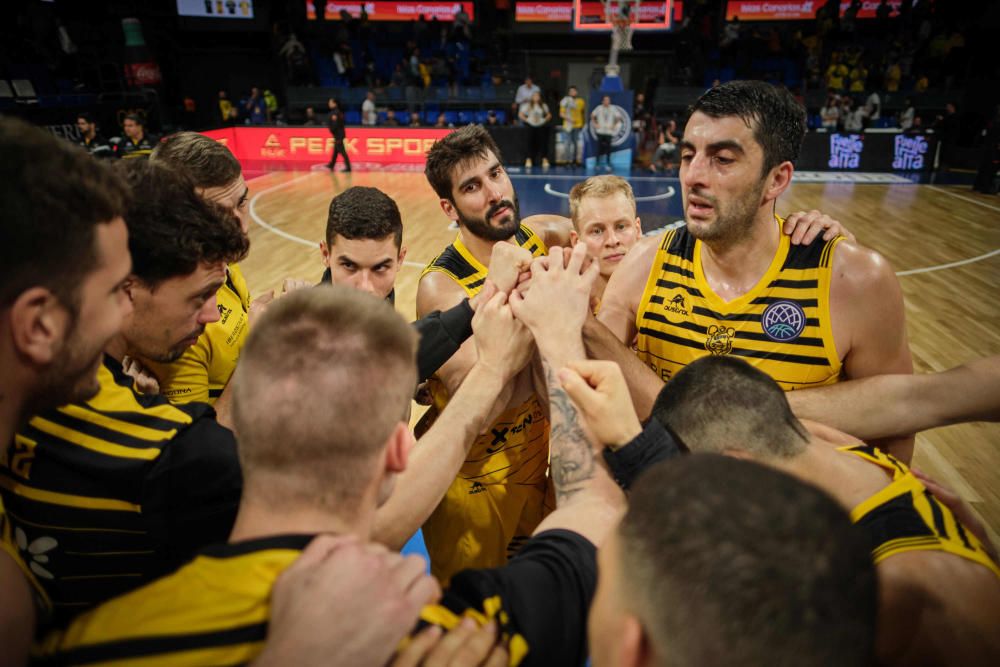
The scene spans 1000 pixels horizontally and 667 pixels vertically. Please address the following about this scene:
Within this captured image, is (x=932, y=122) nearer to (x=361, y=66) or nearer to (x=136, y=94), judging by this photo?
(x=361, y=66)

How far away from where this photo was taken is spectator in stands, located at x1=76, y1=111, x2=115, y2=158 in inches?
496

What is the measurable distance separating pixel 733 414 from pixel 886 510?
1.49 ft

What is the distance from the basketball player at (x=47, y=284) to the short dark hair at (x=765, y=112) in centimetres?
217

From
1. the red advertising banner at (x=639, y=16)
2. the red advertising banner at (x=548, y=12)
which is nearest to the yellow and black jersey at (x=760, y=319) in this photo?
the red advertising banner at (x=639, y=16)

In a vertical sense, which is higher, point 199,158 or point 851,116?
point 851,116

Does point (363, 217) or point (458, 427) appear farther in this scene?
point (363, 217)

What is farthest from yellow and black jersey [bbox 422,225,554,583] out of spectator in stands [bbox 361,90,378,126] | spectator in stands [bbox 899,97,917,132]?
spectator in stands [bbox 899,97,917,132]

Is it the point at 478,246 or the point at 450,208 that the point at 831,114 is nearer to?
the point at 450,208

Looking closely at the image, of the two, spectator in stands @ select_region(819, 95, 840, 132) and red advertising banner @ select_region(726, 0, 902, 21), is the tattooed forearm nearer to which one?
spectator in stands @ select_region(819, 95, 840, 132)

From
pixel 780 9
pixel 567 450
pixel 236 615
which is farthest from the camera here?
pixel 780 9

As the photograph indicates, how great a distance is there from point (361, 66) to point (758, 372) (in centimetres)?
2558

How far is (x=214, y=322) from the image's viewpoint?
2.44 m

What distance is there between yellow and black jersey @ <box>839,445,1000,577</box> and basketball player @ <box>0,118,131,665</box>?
1.90m

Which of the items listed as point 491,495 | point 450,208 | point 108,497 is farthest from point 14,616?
point 450,208
